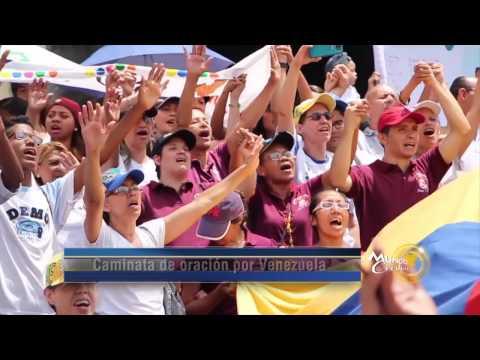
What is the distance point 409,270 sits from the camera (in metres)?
11.9

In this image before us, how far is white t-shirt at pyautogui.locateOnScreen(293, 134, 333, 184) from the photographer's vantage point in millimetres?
12148

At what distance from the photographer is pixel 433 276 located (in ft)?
39.1

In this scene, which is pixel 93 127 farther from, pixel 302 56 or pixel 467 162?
pixel 467 162

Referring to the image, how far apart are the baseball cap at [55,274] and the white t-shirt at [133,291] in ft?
0.74

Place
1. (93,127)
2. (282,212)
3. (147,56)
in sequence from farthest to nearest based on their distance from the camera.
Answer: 1. (147,56)
2. (282,212)
3. (93,127)

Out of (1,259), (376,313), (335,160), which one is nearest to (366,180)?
(335,160)

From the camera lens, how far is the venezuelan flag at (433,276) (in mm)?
11891

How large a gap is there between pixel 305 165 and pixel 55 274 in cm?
169

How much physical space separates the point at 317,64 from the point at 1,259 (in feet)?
A: 7.60

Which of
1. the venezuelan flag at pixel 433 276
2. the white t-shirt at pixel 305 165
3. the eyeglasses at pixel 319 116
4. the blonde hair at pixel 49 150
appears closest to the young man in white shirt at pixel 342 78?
the eyeglasses at pixel 319 116

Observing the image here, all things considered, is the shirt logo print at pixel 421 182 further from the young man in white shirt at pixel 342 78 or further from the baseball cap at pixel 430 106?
the young man in white shirt at pixel 342 78

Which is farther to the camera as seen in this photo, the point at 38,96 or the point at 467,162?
the point at 38,96

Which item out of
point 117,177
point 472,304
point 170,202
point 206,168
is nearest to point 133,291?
point 170,202

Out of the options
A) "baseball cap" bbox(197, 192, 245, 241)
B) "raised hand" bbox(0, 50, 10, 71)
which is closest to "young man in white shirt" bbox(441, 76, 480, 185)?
"baseball cap" bbox(197, 192, 245, 241)
